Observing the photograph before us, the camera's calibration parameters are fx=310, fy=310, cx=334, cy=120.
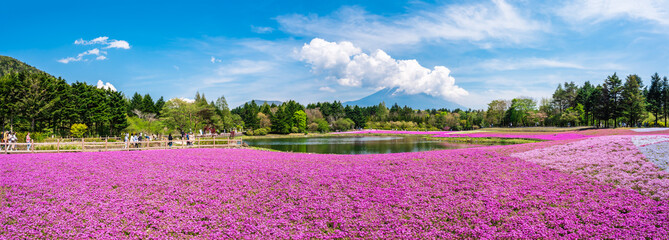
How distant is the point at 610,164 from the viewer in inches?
535

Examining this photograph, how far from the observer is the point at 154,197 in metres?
11.0

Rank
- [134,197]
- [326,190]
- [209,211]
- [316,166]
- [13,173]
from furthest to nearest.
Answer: [316,166], [13,173], [326,190], [134,197], [209,211]

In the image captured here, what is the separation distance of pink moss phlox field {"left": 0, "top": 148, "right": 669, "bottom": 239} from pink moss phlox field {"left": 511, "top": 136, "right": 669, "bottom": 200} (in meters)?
0.75

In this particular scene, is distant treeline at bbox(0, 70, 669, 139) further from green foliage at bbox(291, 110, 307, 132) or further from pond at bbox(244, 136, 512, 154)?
pond at bbox(244, 136, 512, 154)

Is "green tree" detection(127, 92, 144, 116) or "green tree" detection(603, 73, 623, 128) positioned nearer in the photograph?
"green tree" detection(603, 73, 623, 128)

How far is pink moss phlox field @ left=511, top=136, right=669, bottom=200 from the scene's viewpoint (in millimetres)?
10734

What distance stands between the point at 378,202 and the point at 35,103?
61.1m

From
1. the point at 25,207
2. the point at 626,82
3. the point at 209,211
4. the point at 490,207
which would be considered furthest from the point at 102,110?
the point at 626,82

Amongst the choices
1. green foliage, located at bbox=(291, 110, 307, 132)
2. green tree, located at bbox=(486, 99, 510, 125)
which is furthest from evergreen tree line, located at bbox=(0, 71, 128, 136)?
green tree, located at bbox=(486, 99, 510, 125)

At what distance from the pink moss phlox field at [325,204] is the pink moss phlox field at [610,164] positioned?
2.45 ft

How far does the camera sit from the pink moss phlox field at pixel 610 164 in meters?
10.7

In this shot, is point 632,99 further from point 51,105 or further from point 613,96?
point 51,105

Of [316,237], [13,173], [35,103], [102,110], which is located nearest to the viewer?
[316,237]

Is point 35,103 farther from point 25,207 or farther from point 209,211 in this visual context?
point 209,211
